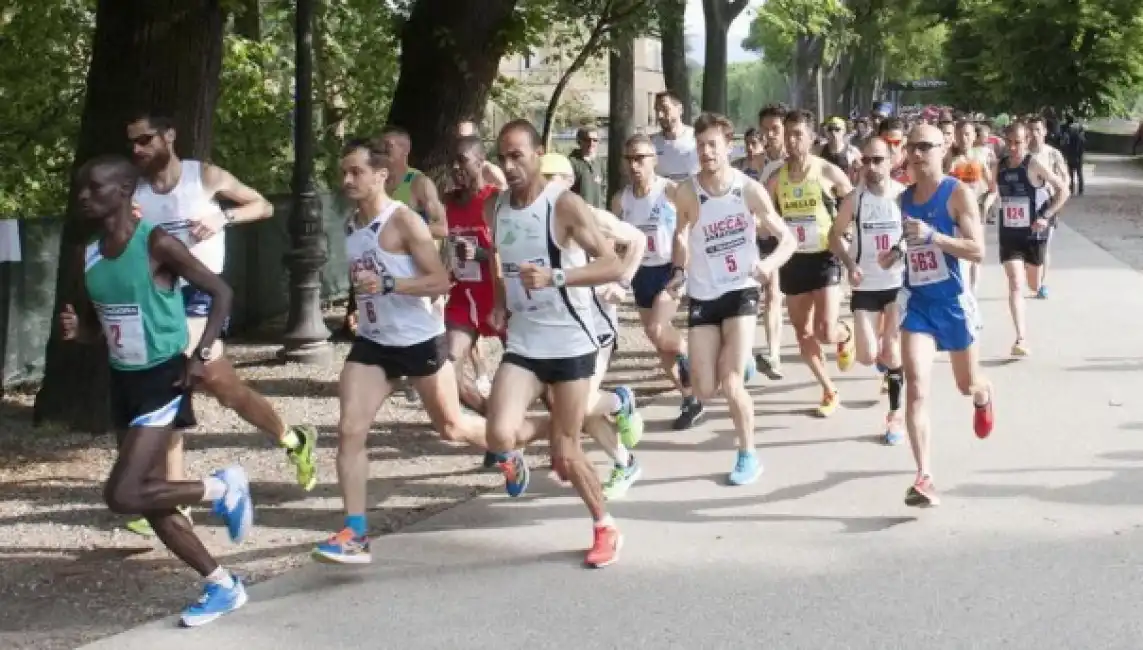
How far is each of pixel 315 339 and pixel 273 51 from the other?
551 cm

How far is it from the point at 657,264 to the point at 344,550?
4241 mm

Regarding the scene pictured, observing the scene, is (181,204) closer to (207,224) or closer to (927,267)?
(207,224)

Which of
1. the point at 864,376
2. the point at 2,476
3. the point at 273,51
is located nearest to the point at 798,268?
the point at 864,376

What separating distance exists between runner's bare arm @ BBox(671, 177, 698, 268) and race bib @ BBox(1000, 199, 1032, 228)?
575 cm

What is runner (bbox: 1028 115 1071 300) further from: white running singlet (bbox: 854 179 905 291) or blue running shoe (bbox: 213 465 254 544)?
blue running shoe (bbox: 213 465 254 544)

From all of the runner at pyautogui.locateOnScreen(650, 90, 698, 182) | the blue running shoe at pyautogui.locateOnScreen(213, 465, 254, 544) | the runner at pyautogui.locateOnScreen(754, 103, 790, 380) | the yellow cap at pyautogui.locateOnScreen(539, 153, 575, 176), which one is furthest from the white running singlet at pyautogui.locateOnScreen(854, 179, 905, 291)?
the blue running shoe at pyautogui.locateOnScreen(213, 465, 254, 544)

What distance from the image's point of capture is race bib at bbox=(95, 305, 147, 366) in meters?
6.05

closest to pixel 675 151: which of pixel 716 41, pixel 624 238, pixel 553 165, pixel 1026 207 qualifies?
pixel 1026 207

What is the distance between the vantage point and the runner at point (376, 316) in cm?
671

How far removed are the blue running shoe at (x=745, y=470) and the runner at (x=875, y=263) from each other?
1244 millimetres

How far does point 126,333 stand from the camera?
239 inches

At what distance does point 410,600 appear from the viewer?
624 centimetres

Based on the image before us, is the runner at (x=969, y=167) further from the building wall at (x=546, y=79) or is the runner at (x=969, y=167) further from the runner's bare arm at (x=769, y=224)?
the runner's bare arm at (x=769, y=224)

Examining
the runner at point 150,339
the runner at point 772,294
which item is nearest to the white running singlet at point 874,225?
the runner at point 772,294
